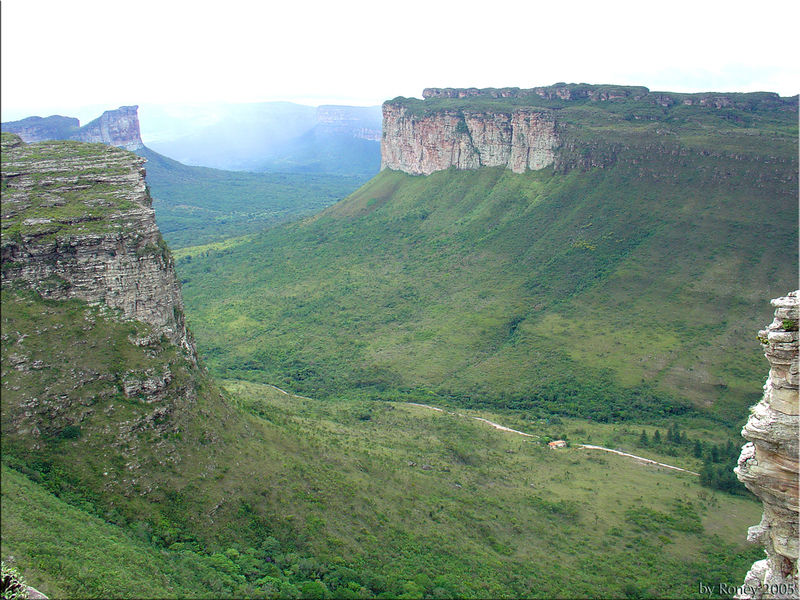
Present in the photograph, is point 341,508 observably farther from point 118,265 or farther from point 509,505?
point 118,265

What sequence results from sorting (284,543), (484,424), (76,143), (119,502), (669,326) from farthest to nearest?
(669,326) < (484,424) < (76,143) < (284,543) < (119,502)

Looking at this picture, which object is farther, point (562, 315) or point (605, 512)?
point (562, 315)

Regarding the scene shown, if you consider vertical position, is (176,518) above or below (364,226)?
below

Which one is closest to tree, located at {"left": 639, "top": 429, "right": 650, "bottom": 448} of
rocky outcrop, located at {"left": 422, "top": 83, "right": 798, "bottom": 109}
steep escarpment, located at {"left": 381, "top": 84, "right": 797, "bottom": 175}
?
steep escarpment, located at {"left": 381, "top": 84, "right": 797, "bottom": 175}

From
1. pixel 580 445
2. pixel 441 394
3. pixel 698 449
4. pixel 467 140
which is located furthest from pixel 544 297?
pixel 467 140

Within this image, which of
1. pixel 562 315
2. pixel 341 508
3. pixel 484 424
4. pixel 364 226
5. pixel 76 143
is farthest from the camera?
pixel 364 226

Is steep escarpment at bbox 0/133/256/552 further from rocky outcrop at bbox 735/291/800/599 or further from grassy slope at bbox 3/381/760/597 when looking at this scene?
rocky outcrop at bbox 735/291/800/599

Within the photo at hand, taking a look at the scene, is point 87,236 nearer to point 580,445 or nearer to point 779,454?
point 779,454

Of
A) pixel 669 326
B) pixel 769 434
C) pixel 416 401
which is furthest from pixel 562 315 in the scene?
pixel 769 434
